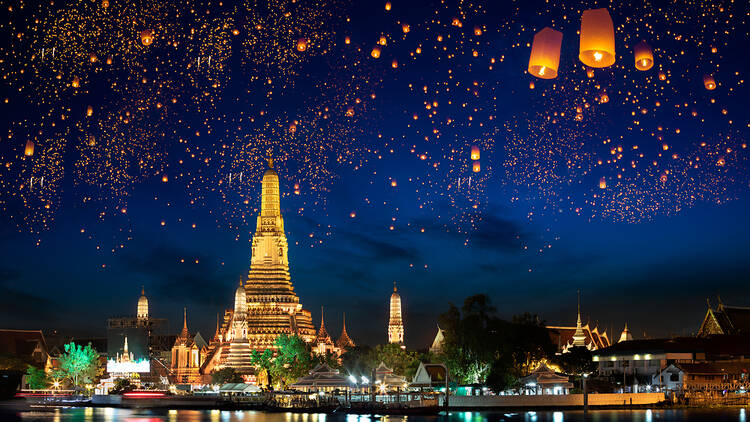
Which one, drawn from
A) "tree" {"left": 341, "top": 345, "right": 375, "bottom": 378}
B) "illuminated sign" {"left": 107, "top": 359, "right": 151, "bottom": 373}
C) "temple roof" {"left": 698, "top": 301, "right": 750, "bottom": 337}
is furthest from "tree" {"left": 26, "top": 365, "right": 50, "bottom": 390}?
"temple roof" {"left": 698, "top": 301, "right": 750, "bottom": 337}

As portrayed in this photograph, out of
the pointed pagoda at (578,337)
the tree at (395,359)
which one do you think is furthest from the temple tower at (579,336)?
the tree at (395,359)

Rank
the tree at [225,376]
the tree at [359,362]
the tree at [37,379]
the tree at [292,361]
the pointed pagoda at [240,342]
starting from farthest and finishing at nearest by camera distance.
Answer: the tree at [37,379] → the pointed pagoda at [240,342] → the tree at [225,376] → the tree at [359,362] → the tree at [292,361]

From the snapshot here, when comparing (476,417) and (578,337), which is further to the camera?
(578,337)

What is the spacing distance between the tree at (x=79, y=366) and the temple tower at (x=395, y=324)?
29380 millimetres

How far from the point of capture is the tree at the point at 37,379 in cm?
8488

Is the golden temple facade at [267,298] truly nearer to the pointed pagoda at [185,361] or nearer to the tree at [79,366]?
the pointed pagoda at [185,361]

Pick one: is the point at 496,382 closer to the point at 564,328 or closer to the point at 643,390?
the point at 643,390

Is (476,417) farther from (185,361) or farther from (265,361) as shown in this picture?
(185,361)

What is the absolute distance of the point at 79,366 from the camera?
82.4 m

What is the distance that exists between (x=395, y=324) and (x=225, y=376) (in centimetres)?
1979

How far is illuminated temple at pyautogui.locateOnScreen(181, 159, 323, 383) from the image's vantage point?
280ft

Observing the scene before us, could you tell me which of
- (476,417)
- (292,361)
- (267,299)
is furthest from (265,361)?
(476,417)

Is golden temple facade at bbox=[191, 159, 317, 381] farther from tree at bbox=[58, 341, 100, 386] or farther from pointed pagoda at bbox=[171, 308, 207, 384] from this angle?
tree at bbox=[58, 341, 100, 386]

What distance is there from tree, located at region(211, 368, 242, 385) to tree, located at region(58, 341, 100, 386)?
12.5 metres
